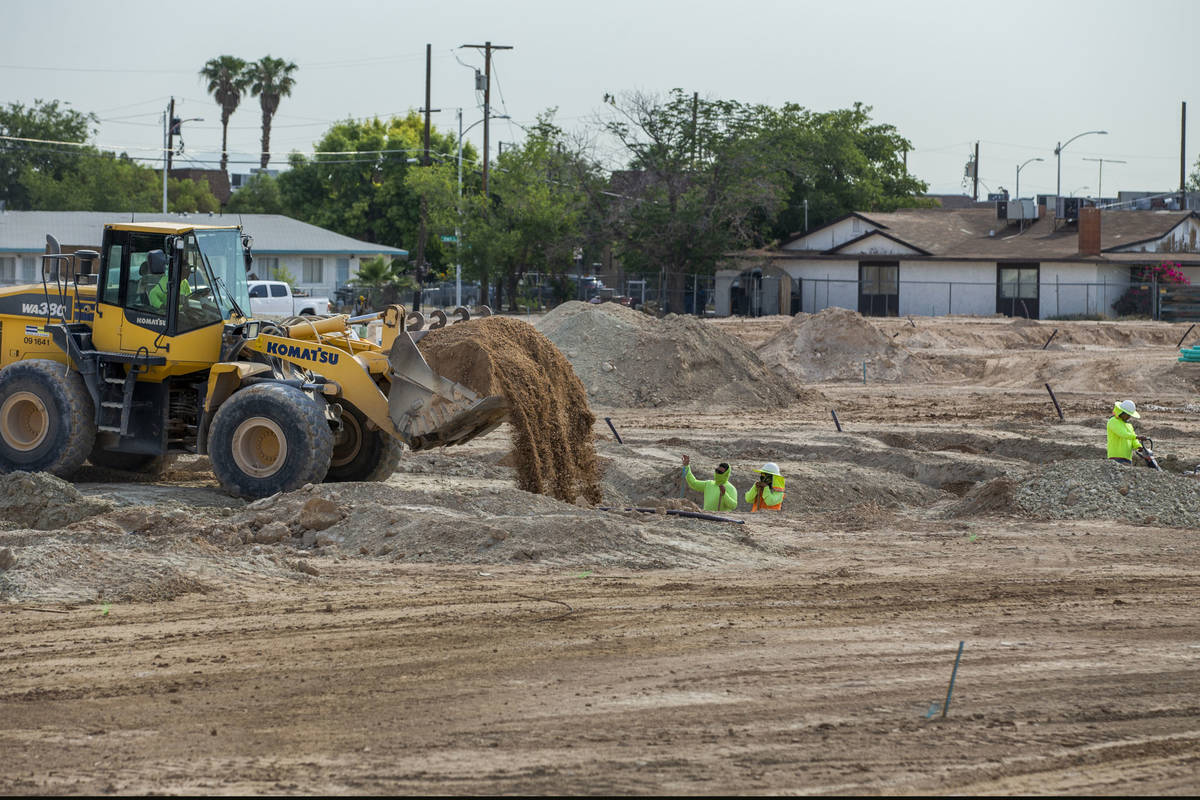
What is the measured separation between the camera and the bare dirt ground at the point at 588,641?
21.8 ft

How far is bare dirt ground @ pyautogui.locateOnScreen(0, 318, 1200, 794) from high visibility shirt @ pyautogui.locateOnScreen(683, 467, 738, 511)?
0.87m

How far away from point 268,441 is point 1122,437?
10.1 metres

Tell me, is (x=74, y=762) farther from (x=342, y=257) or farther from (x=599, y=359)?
(x=342, y=257)

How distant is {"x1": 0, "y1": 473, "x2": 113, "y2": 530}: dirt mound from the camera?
40.8 ft

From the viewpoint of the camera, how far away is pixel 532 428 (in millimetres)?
13422

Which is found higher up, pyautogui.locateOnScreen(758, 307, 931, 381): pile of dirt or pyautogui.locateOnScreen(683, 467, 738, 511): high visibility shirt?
pyautogui.locateOnScreen(758, 307, 931, 381): pile of dirt

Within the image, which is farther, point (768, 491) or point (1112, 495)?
point (768, 491)

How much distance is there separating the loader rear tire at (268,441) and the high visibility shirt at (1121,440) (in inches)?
370

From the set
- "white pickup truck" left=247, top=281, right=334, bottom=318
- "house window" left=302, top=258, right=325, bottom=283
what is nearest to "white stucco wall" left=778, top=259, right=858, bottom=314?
"white pickup truck" left=247, top=281, right=334, bottom=318

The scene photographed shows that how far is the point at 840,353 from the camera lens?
3184 cm

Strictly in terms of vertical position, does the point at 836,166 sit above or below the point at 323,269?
above

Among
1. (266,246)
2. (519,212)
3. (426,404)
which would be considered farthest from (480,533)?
(266,246)

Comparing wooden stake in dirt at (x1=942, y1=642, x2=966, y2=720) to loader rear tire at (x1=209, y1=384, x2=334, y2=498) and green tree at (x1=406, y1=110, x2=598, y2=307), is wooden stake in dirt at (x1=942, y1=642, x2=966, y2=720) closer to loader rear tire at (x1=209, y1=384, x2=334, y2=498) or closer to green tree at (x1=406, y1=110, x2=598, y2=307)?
loader rear tire at (x1=209, y1=384, x2=334, y2=498)

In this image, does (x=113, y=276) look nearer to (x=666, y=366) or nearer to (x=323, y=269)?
(x=666, y=366)
